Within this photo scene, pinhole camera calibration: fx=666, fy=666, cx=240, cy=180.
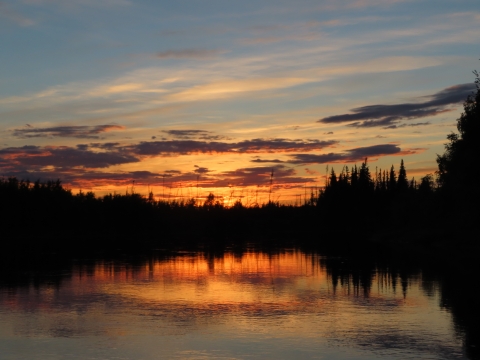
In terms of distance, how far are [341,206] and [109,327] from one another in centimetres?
14694

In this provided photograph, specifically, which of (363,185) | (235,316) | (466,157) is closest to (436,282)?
(235,316)

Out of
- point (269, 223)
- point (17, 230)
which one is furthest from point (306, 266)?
point (269, 223)

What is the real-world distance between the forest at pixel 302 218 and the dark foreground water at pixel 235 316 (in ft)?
73.3

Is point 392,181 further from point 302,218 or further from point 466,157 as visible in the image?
point 466,157

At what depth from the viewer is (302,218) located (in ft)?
643

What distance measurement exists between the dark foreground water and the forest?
2234 centimetres

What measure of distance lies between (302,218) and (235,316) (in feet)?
578

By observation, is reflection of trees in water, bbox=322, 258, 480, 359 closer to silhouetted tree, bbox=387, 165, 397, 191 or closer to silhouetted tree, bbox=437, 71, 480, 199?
silhouetted tree, bbox=437, 71, 480, 199

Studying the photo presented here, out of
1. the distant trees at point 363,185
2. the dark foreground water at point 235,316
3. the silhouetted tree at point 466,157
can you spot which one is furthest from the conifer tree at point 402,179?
the dark foreground water at point 235,316

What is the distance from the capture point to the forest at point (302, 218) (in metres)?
56.2

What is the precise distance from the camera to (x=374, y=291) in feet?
91.2

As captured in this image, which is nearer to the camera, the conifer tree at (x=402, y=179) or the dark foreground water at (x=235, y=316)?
the dark foreground water at (x=235, y=316)

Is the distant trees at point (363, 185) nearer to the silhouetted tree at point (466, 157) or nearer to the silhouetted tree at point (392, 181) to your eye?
the silhouetted tree at point (392, 181)

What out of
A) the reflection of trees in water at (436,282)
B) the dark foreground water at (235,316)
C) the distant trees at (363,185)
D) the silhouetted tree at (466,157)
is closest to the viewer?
the dark foreground water at (235,316)
